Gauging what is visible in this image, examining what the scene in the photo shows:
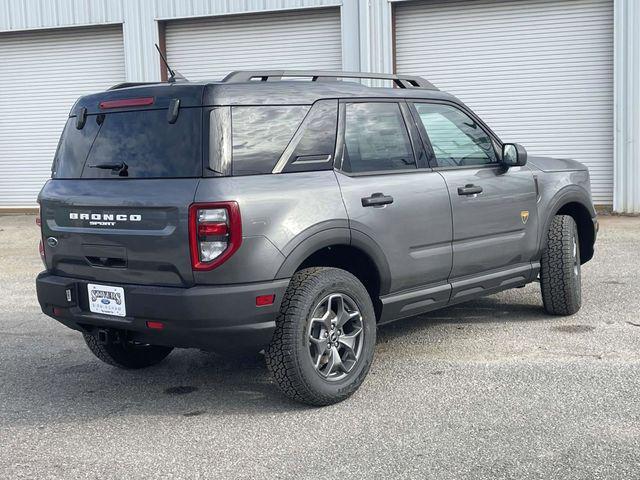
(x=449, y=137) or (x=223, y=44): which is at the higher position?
(x=223, y=44)

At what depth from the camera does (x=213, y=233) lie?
450cm

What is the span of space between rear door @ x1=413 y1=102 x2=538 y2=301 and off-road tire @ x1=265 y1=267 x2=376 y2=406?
1257mm

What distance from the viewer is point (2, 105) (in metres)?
17.8

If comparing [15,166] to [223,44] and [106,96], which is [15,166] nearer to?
[223,44]

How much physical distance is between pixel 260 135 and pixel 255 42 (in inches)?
456

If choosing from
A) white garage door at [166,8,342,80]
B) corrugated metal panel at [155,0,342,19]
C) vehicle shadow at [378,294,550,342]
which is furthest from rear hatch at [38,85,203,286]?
white garage door at [166,8,342,80]

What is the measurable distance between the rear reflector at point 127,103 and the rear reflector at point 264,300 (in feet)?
4.27

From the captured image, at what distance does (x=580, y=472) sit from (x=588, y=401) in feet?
3.26

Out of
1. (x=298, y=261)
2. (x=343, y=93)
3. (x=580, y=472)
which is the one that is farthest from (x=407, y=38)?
(x=580, y=472)

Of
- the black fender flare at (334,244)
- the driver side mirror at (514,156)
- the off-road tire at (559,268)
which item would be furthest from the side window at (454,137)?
the black fender flare at (334,244)

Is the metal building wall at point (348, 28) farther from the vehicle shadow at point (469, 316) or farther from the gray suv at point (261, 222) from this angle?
the gray suv at point (261, 222)

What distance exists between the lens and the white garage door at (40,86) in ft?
55.6

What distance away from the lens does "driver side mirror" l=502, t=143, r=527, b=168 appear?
6.25 meters

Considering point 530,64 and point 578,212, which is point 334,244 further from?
point 530,64
